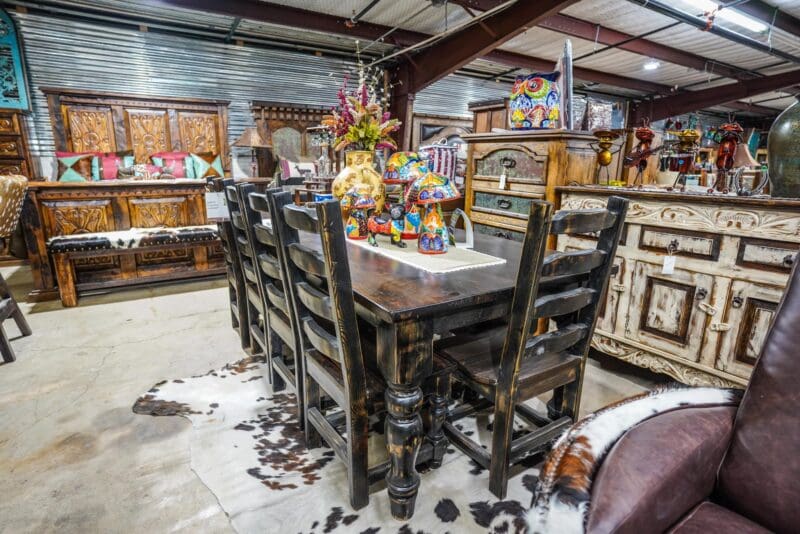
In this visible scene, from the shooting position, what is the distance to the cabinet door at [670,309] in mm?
2000

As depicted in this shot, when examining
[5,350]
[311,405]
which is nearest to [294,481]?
[311,405]

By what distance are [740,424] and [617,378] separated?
5.66 ft

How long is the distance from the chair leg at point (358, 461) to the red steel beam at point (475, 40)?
4.25 m

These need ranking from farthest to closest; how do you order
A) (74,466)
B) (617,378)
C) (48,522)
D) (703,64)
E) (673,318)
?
(703,64), (617,378), (673,318), (74,466), (48,522)

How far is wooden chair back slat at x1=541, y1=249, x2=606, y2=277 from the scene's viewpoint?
3.89 ft

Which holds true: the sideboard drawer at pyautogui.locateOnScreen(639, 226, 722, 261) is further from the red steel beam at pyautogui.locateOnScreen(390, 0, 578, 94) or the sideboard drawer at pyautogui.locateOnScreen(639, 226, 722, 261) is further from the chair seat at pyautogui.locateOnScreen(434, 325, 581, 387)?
the red steel beam at pyautogui.locateOnScreen(390, 0, 578, 94)

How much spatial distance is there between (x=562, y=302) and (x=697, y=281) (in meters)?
1.17

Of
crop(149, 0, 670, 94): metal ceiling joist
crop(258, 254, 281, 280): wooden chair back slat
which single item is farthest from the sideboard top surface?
crop(149, 0, 670, 94): metal ceiling joist

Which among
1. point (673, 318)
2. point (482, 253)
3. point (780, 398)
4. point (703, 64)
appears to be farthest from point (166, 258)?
point (703, 64)

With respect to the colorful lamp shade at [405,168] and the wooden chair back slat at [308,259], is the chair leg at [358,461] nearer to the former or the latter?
the wooden chair back slat at [308,259]

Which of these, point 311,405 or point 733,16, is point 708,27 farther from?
point 311,405

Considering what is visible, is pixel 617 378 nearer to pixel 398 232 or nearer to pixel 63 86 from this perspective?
pixel 398 232

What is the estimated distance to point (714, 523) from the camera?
0.79 meters

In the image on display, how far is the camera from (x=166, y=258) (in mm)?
4184
